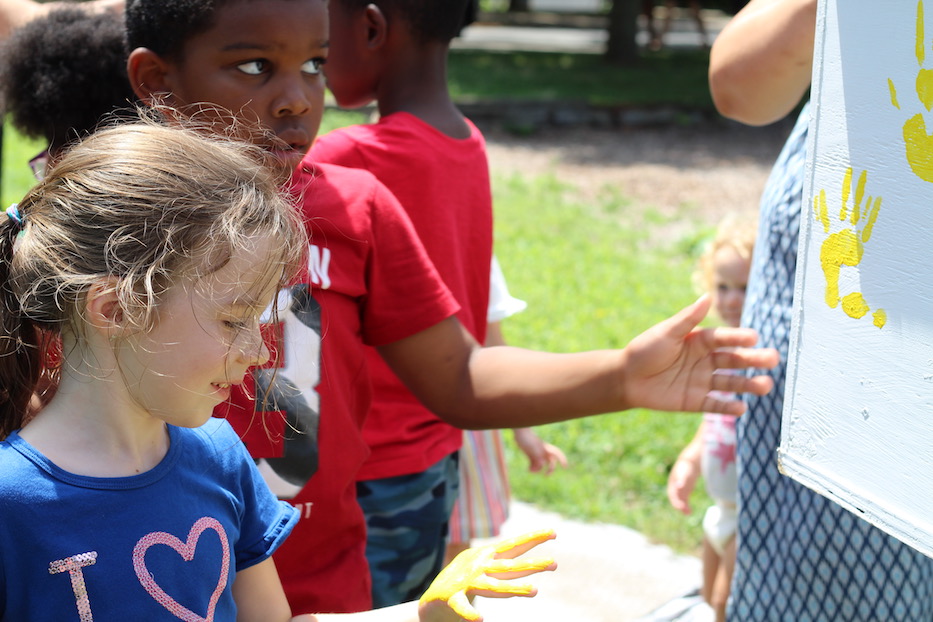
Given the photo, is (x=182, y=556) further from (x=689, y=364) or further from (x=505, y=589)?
(x=689, y=364)

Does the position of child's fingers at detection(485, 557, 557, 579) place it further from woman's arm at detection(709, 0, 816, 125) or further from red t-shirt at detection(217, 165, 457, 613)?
woman's arm at detection(709, 0, 816, 125)

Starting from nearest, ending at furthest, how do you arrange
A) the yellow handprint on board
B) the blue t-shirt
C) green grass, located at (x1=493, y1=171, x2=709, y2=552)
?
the blue t-shirt → the yellow handprint on board → green grass, located at (x1=493, y1=171, x2=709, y2=552)

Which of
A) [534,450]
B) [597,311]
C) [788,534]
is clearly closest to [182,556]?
[788,534]

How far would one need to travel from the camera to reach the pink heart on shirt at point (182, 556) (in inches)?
43.8

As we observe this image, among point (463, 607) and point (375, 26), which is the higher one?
point (375, 26)

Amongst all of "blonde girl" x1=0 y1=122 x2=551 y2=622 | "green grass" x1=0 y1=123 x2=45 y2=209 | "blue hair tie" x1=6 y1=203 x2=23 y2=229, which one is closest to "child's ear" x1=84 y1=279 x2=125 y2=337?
"blonde girl" x1=0 y1=122 x2=551 y2=622

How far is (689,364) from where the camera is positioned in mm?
1583

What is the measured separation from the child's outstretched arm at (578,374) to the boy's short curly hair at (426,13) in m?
0.85

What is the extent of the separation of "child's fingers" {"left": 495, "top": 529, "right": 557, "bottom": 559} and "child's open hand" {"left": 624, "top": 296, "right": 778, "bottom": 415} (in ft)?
1.48

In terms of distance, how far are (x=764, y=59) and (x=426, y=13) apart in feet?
2.50

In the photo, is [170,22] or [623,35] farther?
[623,35]

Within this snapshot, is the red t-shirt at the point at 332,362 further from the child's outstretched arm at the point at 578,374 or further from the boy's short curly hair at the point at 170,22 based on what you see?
the boy's short curly hair at the point at 170,22

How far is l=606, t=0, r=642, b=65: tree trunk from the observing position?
54.6ft

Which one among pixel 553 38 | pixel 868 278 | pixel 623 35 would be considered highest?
pixel 868 278
